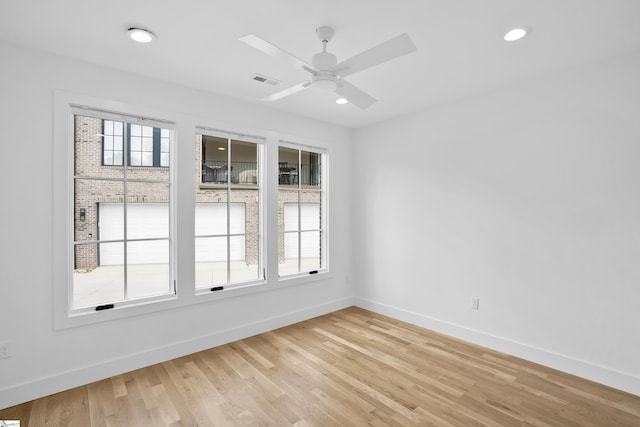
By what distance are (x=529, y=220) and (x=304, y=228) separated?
8.33 feet

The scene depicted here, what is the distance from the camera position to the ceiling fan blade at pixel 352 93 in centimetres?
212

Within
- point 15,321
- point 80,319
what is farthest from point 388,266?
point 15,321

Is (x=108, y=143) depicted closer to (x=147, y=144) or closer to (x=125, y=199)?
(x=147, y=144)

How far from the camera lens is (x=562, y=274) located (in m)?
2.73

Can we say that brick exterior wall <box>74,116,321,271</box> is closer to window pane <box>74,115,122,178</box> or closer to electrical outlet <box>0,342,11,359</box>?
window pane <box>74,115,122,178</box>

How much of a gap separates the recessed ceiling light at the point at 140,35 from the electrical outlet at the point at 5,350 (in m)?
2.38

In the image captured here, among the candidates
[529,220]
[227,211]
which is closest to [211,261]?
[227,211]

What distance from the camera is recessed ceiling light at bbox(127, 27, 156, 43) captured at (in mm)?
2070

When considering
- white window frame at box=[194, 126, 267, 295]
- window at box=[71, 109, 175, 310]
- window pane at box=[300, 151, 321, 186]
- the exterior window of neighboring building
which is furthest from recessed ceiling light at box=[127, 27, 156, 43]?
window pane at box=[300, 151, 321, 186]

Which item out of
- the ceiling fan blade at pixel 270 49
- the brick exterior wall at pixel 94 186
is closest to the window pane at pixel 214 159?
the brick exterior wall at pixel 94 186

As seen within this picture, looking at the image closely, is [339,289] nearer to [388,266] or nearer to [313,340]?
[388,266]

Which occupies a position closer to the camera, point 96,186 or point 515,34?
point 515,34

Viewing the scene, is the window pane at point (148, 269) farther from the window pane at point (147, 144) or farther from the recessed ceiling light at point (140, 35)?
the recessed ceiling light at point (140, 35)

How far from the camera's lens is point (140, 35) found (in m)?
2.11
